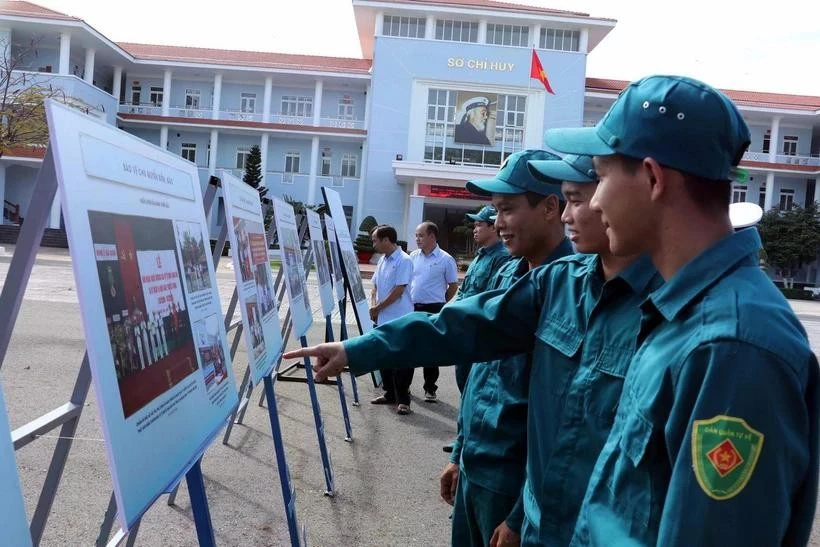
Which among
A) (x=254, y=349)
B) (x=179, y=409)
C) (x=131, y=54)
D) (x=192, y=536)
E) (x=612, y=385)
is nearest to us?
(x=612, y=385)

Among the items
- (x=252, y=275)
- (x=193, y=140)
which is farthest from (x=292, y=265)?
(x=193, y=140)

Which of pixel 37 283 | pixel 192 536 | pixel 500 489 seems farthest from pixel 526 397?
pixel 37 283

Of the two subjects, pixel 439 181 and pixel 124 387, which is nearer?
pixel 124 387

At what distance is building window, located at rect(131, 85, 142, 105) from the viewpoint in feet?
126

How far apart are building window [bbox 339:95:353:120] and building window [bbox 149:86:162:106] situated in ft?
31.6

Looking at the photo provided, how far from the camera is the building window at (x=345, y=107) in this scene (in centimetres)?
3825

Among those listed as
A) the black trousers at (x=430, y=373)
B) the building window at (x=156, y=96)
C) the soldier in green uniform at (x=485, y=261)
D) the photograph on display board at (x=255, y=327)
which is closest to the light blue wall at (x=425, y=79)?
the building window at (x=156, y=96)

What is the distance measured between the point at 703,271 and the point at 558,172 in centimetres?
96

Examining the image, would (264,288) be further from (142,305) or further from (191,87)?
(191,87)

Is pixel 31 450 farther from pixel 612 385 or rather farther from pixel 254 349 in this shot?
pixel 612 385

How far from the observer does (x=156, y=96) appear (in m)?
38.6

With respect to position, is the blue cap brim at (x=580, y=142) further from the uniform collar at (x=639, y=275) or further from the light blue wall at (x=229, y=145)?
the light blue wall at (x=229, y=145)

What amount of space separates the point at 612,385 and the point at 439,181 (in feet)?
107

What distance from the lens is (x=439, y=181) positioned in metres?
33.8
